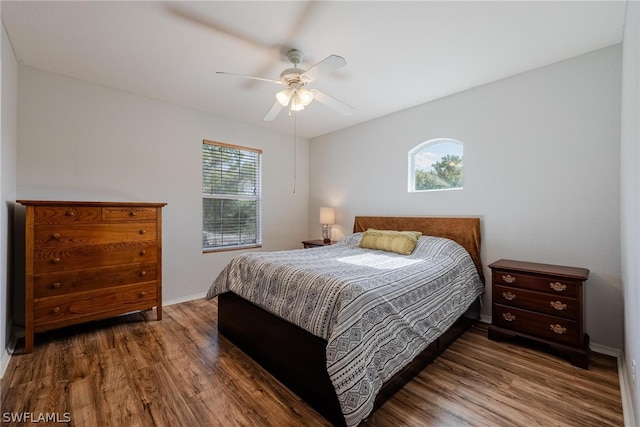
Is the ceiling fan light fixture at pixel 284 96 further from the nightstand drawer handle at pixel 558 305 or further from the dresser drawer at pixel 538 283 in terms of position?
the nightstand drawer handle at pixel 558 305

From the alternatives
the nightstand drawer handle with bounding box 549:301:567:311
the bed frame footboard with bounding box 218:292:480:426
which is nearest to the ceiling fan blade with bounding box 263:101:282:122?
the bed frame footboard with bounding box 218:292:480:426

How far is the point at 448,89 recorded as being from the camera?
3.04 meters

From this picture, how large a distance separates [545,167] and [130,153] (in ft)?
14.3

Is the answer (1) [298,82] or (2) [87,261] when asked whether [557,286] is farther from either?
(2) [87,261]

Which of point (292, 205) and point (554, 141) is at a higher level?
point (554, 141)

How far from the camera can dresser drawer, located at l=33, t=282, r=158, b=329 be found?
7.61ft

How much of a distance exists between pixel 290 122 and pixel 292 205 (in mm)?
1418

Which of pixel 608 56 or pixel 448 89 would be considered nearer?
pixel 608 56

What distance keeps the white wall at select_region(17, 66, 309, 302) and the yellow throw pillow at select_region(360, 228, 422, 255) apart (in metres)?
1.87

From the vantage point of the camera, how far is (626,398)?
1.69 meters

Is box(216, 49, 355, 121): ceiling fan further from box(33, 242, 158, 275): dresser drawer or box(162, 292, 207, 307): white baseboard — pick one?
box(162, 292, 207, 307): white baseboard

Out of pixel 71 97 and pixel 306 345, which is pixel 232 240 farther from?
pixel 306 345

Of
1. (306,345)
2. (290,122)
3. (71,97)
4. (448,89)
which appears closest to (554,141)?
(448,89)

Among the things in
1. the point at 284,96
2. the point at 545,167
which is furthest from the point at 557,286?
the point at 284,96
